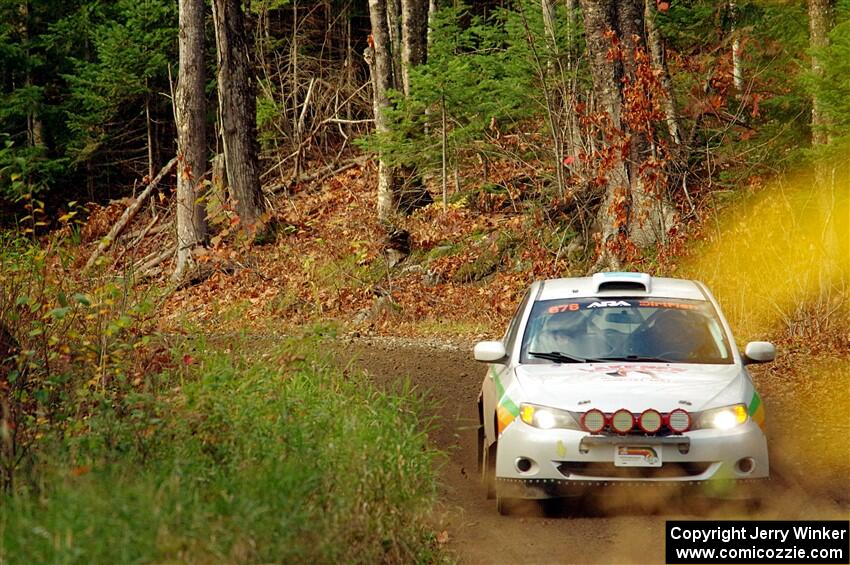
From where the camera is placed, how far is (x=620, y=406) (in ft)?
25.0

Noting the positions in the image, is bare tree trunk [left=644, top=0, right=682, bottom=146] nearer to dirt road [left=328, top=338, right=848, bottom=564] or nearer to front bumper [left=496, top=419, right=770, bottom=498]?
dirt road [left=328, top=338, right=848, bottom=564]

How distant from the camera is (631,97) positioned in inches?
712

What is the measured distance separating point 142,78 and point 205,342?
22.5 meters

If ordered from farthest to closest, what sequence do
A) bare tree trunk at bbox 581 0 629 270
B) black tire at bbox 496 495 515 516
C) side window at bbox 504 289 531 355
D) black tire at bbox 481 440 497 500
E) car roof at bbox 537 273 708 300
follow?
1. bare tree trunk at bbox 581 0 629 270
2. car roof at bbox 537 273 708 300
3. side window at bbox 504 289 531 355
4. black tire at bbox 481 440 497 500
5. black tire at bbox 496 495 515 516

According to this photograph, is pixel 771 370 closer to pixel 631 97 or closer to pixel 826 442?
pixel 826 442

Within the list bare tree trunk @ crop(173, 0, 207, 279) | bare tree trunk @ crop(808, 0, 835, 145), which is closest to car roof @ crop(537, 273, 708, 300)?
bare tree trunk @ crop(808, 0, 835, 145)

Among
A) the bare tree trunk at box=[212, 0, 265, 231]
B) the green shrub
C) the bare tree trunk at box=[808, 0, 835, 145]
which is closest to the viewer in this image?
the green shrub

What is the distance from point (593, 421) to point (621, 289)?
6.85ft

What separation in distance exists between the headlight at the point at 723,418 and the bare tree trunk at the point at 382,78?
661 inches

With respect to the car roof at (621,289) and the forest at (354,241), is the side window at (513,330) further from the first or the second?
the forest at (354,241)

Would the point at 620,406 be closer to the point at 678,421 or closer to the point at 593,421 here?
the point at 593,421

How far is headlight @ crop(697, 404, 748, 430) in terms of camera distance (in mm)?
7605

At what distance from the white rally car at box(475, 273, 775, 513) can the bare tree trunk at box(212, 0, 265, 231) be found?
16.6m

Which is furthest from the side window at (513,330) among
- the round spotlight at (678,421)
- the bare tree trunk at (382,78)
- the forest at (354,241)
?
the bare tree trunk at (382,78)
